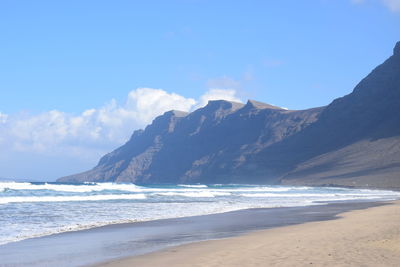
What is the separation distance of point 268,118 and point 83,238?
159634mm

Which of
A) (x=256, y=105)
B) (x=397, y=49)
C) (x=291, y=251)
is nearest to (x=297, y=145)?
(x=397, y=49)

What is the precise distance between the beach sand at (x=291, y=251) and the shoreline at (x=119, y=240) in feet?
3.42

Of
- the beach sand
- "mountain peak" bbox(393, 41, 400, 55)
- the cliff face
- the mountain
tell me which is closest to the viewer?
the beach sand

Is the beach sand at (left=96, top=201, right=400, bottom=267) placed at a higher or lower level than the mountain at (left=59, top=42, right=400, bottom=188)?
lower

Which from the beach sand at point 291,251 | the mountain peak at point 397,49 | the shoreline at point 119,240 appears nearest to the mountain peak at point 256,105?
the mountain peak at point 397,49

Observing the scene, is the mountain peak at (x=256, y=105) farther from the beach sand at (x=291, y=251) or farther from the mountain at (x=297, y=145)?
the beach sand at (x=291, y=251)

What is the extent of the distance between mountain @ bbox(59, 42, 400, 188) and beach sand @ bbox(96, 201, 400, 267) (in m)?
75.3

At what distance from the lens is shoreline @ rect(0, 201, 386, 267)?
12805mm

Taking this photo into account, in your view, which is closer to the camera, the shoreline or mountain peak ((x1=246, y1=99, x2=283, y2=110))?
the shoreline

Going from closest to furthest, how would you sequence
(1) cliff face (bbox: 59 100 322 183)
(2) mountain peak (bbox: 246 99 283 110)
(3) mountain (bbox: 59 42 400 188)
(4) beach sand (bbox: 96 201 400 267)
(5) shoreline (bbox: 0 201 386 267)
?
(4) beach sand (bbox: 96 201 400 267), (5) shoreline (bbox: 0 201 386 267), (3) mountain (bbox: 59 42 400 188), (1) cliff face (bbox: 59 100 322 183), (2) mountain peak (bbox: 246 99 283 110)

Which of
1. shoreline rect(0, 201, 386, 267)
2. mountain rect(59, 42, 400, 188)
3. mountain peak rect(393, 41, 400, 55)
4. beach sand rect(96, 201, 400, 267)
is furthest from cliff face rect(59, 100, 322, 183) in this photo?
beach sand rect(96, 201, 400, 267)

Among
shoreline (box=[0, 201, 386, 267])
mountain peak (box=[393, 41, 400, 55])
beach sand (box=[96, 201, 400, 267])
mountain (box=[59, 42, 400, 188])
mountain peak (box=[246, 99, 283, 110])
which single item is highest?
mountain peak (box=[393, 41, 400, 55])

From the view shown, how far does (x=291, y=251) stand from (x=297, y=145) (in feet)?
462

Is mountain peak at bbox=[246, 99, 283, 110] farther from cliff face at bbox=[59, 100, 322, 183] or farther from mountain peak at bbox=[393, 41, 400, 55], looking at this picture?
mountain peak at bbox=[393, 41, 400, 55]
